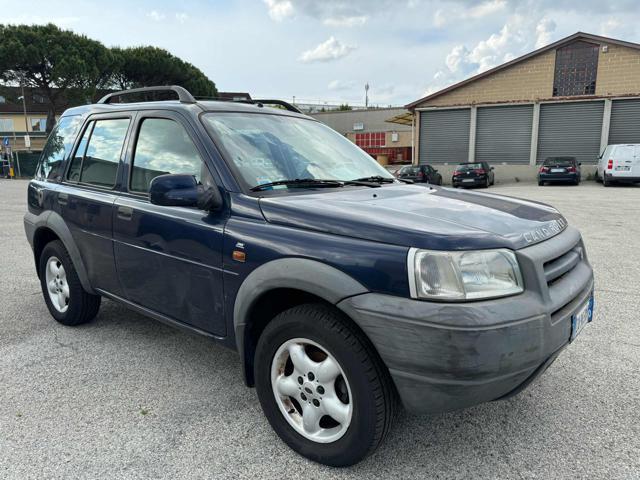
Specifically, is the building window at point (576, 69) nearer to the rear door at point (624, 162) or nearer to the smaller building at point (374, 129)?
the rear door at point (624, 162)

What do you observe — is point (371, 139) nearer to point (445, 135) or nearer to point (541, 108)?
point (445, 135)

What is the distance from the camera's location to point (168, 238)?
2957 mm

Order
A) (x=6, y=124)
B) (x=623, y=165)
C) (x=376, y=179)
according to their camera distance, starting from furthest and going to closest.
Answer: (x=6, y=124)
(x=623, y=165)
(x=376, y=179)

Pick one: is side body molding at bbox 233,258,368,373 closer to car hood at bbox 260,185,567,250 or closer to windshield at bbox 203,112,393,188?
car hood at bbox 260,185,567,250

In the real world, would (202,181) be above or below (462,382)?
above

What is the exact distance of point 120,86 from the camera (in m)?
40.4

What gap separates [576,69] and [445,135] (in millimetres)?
7300

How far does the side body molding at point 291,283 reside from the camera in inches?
84.7

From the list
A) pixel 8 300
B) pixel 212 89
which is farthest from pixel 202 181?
pixel 212 89

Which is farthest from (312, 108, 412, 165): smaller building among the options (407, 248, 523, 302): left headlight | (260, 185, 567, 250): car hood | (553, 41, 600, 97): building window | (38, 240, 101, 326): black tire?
(407, 248, 523, 302): left headlight

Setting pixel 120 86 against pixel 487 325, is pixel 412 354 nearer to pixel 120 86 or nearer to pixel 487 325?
pixel 487 325

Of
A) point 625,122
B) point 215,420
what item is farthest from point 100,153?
point 625,122

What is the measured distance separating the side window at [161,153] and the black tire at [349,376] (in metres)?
1.09

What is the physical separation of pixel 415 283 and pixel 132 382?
2226 millimetres
